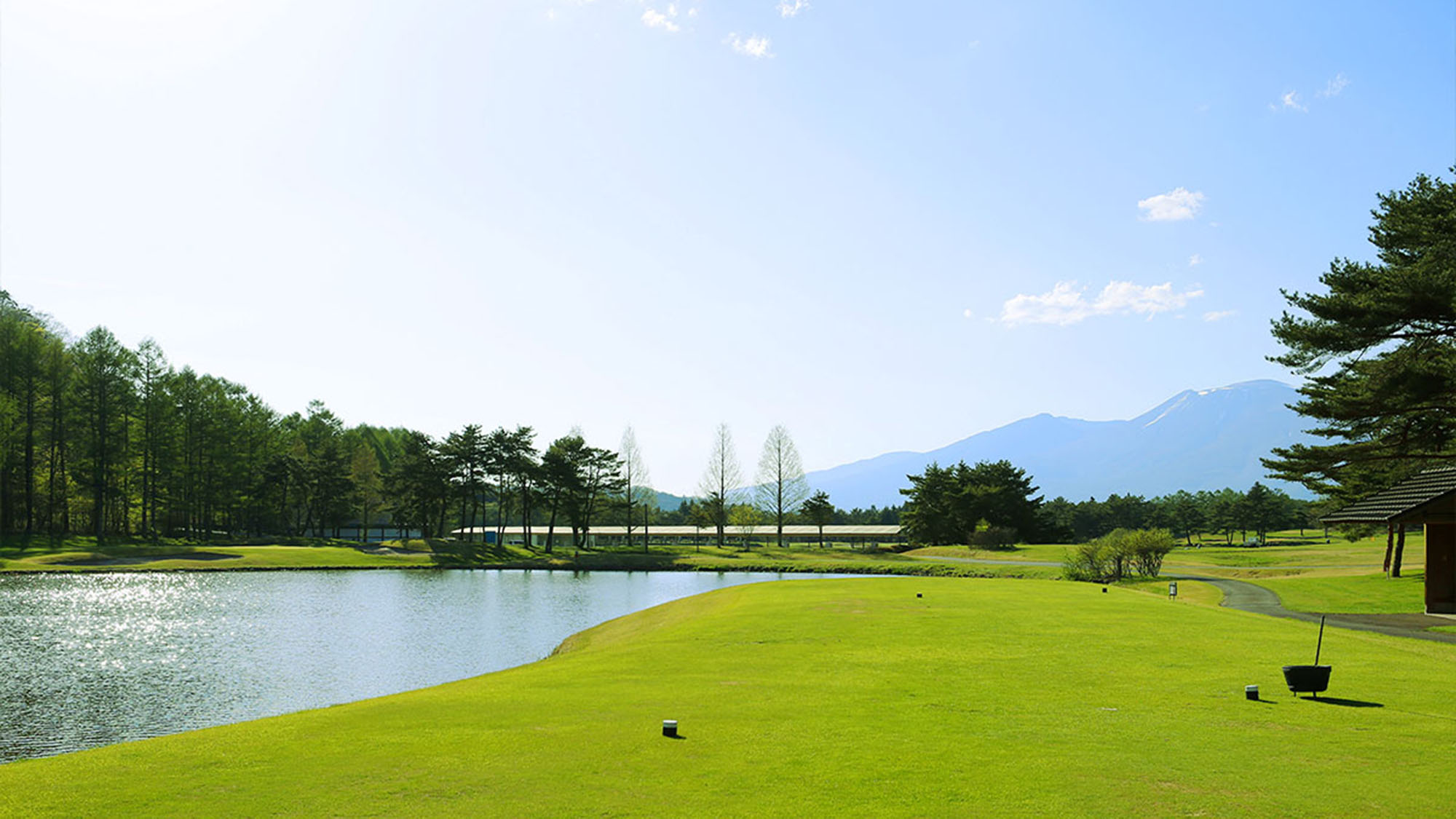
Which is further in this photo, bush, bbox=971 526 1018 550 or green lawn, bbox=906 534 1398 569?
bush, bbox=971 526 1018 550

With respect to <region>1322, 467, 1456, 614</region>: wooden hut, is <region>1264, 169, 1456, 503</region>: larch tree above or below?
above

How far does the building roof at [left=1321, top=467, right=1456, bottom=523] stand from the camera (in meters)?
30.8

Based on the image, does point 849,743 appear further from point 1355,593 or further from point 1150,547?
point 1150,547

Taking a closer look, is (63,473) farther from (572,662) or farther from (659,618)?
(572,662)

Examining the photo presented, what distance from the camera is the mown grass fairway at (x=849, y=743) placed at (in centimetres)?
952

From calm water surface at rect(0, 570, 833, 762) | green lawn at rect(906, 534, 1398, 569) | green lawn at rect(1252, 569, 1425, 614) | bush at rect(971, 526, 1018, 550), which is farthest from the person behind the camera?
bush at rect(971, 526, 1018, 550)

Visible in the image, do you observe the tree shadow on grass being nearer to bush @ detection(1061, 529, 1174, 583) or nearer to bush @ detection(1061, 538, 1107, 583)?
bush @ detection(1061, 529, 1174, 583)

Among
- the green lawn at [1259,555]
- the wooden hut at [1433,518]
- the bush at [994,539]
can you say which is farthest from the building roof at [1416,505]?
the bush at [994,539]

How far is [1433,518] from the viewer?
3117cm

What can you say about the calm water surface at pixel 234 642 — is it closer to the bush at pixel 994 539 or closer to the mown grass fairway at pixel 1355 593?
the mown grass fairway at pixel 1355 593

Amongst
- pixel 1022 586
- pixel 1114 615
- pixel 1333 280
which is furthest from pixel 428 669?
pixel 1333 280

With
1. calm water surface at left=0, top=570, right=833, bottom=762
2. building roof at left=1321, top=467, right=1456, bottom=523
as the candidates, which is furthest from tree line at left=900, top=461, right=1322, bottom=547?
building roof at left=1321, top=467, right=1456, bottom=523

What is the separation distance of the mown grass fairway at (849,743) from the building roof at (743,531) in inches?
4082

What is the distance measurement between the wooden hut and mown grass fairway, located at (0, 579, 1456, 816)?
10930mm
